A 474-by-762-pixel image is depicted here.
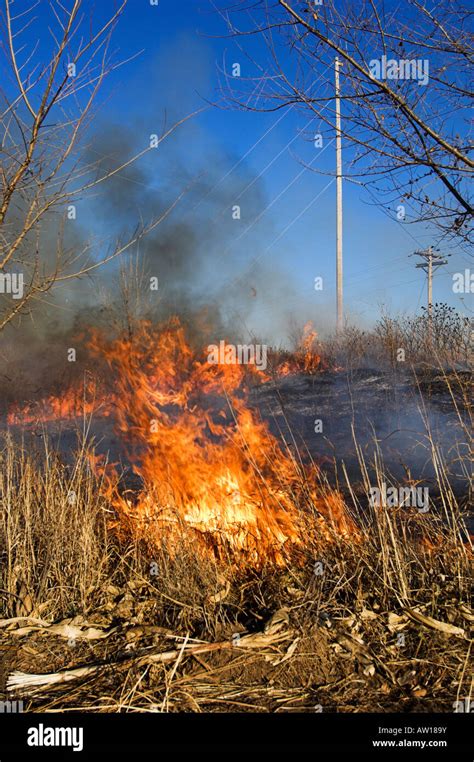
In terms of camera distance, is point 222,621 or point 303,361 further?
point 303,361

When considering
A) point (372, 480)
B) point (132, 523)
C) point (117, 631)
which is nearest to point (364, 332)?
point (372, 480)

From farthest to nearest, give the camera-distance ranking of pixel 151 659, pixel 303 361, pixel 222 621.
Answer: pixel 303 361 → pixel 222 621 → pixel 151 659

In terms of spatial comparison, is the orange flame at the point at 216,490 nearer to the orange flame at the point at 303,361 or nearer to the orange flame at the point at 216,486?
the orange flame at the point at 216,486

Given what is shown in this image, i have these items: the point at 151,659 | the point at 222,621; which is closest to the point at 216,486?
the point at 222,621

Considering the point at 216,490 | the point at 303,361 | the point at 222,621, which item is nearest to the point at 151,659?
the point at 222,621

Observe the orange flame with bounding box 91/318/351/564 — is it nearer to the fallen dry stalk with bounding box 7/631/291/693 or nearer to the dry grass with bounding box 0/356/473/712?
the dry grass with bounding box 0/356/473/712

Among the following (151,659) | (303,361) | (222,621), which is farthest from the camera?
(303,361)

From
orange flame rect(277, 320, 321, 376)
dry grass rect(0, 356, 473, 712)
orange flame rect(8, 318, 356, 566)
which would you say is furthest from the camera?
orange flame rect(277, 320, 321, 376)

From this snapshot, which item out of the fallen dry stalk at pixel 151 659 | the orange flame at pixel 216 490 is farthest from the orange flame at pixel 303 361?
the fallen dry stalk at pixel 151 659

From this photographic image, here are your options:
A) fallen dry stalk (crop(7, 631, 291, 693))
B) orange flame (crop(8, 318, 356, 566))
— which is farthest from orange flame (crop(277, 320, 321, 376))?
fallen dry stalk (crop(7, 631, 291, 693))

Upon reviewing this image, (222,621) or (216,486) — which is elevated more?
(216,486)

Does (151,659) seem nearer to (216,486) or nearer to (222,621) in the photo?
(222,621)

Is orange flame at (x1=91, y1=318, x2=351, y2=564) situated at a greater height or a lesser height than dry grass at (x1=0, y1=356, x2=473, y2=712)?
greater
